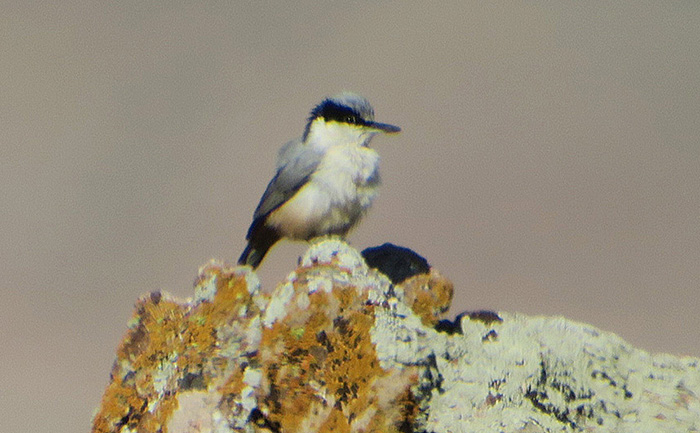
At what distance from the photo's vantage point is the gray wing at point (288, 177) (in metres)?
6.33

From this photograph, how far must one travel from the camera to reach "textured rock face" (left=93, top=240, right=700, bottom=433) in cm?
293

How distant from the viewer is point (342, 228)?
6.17 m

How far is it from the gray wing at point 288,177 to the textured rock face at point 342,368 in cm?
279

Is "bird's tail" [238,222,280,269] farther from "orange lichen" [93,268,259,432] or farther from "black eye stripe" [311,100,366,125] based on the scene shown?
"orange lichen" [93,268,259,432]

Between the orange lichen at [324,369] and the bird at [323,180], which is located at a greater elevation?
the bird at [323,180]

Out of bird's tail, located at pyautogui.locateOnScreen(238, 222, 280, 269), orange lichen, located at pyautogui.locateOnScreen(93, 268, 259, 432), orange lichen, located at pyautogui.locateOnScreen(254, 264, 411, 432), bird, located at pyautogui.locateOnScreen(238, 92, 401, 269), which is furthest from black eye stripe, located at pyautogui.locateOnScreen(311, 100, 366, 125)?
orange lichen, located at pyautogui.locateOnScreen(254, 264, 411, 432)

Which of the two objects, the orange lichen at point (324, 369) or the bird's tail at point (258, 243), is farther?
Answer: the bird's tail at point (258, 243)

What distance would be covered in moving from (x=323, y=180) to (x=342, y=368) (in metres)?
3.29

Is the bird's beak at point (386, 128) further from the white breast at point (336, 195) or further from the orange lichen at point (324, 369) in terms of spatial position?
the orange lichen at point (324, 369)

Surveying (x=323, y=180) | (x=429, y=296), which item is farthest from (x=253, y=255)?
(x=429, y=296)

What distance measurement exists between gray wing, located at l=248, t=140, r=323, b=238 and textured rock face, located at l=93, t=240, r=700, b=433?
110 inches

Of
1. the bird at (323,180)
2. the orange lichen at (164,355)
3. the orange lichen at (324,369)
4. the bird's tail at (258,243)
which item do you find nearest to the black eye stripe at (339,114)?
the bird at (323,180)

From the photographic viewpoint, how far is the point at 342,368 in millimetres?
2971

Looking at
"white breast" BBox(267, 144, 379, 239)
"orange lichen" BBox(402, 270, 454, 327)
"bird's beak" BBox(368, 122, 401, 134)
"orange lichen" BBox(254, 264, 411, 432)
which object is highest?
"bird's beak" BBox(368, 122, 401, 134)
